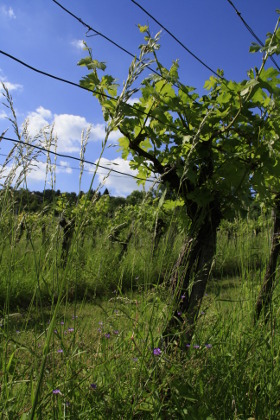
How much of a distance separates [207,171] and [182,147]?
196mm

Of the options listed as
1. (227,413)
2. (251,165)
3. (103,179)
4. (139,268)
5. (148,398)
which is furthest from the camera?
(139,268)

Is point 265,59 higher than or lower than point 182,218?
higher

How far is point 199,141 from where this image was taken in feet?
6.41

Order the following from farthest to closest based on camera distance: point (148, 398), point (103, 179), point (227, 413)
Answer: point (227, 413), point (148, 398), point (103, 179)

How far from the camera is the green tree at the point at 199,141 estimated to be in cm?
184

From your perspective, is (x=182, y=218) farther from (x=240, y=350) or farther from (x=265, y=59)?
(x=265, y=59)

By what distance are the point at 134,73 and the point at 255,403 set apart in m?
1.54

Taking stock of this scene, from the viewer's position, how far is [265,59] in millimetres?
1661

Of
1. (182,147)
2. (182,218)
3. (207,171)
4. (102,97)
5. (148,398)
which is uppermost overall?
(102,97)

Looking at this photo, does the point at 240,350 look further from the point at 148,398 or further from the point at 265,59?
the point at 265,59

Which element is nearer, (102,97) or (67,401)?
(67,401)

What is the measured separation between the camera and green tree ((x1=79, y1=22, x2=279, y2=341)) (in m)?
1.84

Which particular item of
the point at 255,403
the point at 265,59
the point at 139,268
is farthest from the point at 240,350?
the point at 139,268

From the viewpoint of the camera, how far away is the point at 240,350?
192 centimetres
